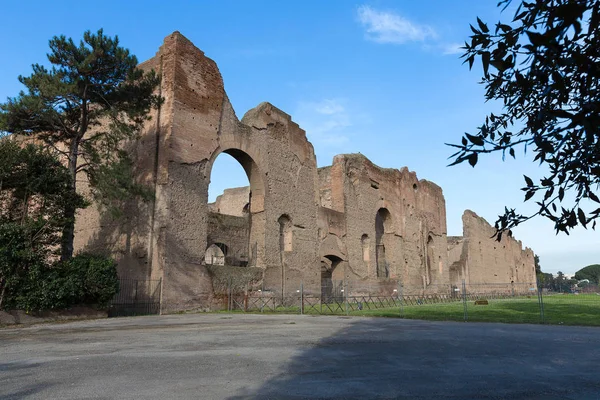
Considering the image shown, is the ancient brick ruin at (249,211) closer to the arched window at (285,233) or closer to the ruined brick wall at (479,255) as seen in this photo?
the arched window at (285,233)

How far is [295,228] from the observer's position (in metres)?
19.8

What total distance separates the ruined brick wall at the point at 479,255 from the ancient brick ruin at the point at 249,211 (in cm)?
761

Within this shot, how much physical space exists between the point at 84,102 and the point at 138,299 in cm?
644

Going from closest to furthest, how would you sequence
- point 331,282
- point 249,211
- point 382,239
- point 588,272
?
1. point 249,211
2. point 331,282
3. point 382,239
4. point 588,272

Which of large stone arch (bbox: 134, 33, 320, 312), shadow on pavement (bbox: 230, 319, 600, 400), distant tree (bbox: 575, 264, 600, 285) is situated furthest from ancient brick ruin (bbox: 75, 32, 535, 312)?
distant tree (bbox: 575, 264, 600, 285)

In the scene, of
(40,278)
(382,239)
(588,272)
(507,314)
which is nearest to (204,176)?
(40,278)

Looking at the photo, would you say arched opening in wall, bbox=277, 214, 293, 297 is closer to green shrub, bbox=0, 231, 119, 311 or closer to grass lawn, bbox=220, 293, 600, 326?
grass lawn, bbox=220, 293, 600, 326

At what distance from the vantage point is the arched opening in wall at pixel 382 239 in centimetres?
2706

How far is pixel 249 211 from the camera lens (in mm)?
18766

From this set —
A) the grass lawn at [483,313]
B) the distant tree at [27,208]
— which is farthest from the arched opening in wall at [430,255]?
the distant tree at [27,208]

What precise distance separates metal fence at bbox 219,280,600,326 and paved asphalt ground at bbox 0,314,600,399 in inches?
201

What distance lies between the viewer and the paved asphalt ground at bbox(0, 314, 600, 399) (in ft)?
12.7

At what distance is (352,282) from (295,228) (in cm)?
510

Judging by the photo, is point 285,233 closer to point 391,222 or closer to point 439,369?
point 391,222
